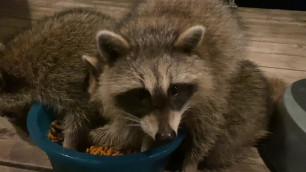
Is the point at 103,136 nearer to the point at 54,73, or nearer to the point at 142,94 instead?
the point at 54,73

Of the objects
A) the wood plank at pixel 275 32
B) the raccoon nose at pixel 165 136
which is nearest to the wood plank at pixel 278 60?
the wood plank at pixel 275 32

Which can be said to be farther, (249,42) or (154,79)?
(249,42)

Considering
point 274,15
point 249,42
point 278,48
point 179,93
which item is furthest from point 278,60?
point 179,93

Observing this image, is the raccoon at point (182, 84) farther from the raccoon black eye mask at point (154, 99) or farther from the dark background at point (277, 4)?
the dark background at point (277, 4)

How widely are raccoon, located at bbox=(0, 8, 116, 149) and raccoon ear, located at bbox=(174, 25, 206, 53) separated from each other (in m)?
0.65

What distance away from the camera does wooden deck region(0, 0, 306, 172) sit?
84.0 inches

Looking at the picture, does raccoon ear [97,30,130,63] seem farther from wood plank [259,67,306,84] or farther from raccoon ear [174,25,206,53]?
wood plank [259,67,306,84]

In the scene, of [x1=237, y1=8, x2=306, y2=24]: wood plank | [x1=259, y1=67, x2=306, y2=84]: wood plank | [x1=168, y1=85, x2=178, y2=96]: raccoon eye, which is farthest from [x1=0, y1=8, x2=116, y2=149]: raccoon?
[x1=237, y1=8, x2=306, y2=24]: wood plank

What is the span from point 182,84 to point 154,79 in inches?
6.0

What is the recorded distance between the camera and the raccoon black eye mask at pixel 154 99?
4.83 feet

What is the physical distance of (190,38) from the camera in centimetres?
155

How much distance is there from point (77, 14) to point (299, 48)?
6.28 feet

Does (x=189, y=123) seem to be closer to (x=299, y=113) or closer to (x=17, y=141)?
(x=299, y=113)

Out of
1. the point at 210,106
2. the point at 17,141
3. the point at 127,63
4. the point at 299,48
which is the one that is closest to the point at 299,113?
the point at 210,106
